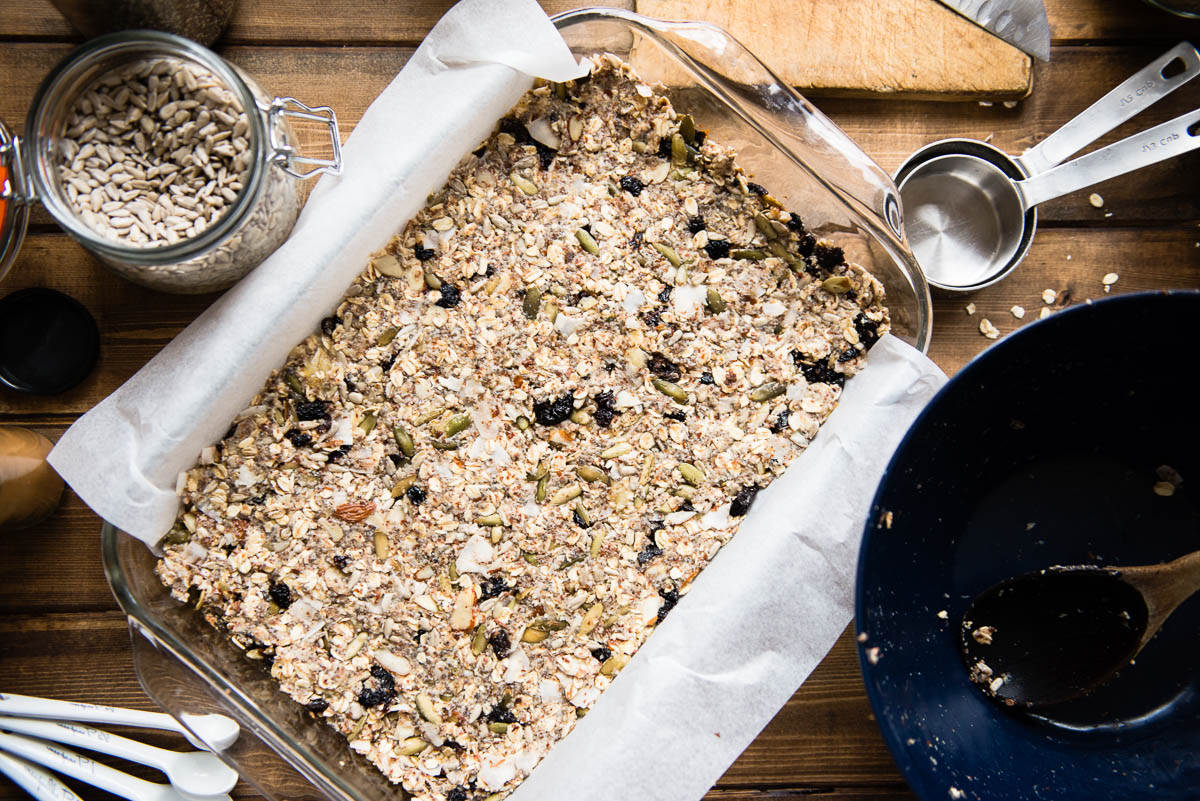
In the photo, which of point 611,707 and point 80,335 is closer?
point 611,707

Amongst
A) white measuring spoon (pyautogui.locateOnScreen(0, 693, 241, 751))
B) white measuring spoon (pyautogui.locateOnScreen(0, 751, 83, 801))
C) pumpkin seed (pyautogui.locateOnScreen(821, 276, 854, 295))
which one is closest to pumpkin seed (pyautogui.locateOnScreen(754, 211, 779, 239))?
pumpkin seed (pyautogui.locateOnScreen(821, 276, 854, 295))

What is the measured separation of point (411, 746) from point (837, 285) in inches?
Answer: 39.1

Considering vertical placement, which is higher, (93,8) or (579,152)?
(93,8)

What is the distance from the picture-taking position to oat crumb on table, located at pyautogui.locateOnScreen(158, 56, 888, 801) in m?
1.30

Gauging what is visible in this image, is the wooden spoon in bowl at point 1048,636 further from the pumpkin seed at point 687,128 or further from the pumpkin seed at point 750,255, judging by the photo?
the pumpkin seed at point 687,128

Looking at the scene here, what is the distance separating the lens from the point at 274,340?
1.25 m

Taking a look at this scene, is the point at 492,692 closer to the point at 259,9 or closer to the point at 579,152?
the point at 579,152

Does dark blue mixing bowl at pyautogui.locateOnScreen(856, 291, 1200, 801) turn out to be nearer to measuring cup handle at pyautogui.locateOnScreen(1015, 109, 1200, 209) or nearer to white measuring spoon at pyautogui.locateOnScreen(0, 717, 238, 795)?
measuring cup handle at pyautogui.locateOnScreen(1015, 109, 1200, 209)

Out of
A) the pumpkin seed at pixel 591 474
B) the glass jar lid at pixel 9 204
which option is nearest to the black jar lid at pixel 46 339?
the glass jar lid at pixel 9 204

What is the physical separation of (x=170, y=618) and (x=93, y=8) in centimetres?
90

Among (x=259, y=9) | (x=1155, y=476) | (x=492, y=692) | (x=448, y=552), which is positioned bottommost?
(x=492, y=692)

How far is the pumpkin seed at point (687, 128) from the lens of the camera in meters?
1.31

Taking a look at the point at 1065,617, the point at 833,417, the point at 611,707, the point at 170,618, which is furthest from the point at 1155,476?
the point at 170,618

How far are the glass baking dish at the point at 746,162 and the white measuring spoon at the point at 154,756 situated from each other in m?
0.12
